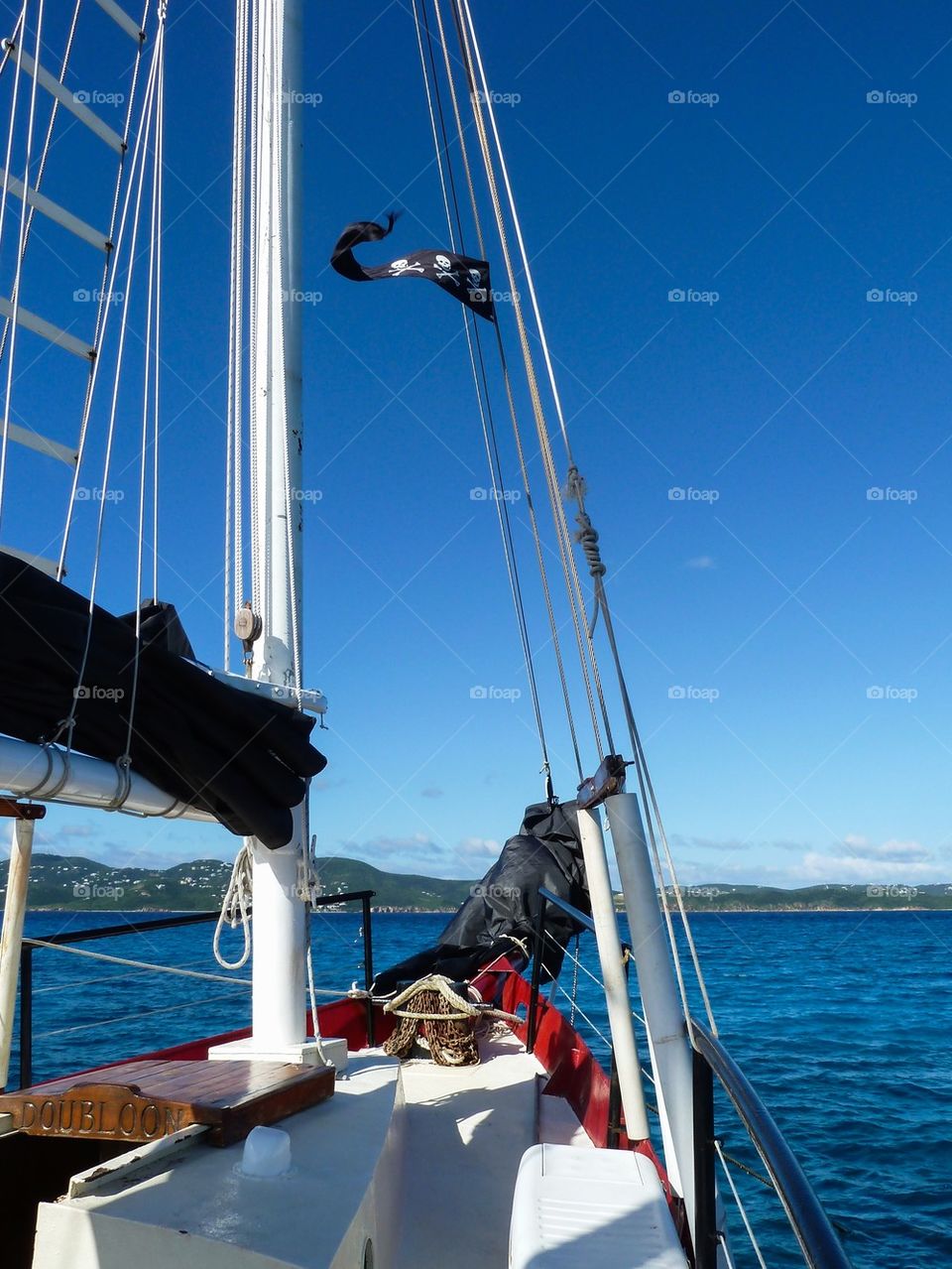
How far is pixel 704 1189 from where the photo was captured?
227 cm

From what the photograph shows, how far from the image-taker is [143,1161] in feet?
8.41

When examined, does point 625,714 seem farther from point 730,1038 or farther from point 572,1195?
point 730,1038

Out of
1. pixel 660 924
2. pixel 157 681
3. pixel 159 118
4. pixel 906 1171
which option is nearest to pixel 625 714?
pixel 660 924

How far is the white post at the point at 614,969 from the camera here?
3314 mm

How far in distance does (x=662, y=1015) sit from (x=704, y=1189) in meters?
0.58

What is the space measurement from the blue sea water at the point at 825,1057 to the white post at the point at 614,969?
103 inches

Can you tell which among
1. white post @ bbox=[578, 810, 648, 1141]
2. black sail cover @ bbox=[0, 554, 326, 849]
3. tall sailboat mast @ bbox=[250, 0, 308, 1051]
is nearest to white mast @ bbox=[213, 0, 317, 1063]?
tall sailboat mast @ bbox=[250, 0, 308, 1051]

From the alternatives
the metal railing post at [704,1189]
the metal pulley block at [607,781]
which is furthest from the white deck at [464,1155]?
the metal pulley block at [607,781]

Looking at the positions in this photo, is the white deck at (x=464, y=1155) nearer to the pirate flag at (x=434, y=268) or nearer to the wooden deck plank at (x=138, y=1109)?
the wooden deck plank at (x=138, y=1109)

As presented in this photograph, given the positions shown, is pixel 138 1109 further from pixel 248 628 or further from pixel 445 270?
pixel 445 270

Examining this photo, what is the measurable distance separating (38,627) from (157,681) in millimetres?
552

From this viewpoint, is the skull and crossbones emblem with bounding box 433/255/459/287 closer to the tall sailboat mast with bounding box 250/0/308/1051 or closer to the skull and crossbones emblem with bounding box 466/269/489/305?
the skull and crossbones emblem with bounding box 466/269/489/305

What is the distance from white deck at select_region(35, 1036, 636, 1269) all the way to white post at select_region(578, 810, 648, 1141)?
0.82 m

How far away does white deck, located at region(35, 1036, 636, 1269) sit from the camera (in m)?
2.21
